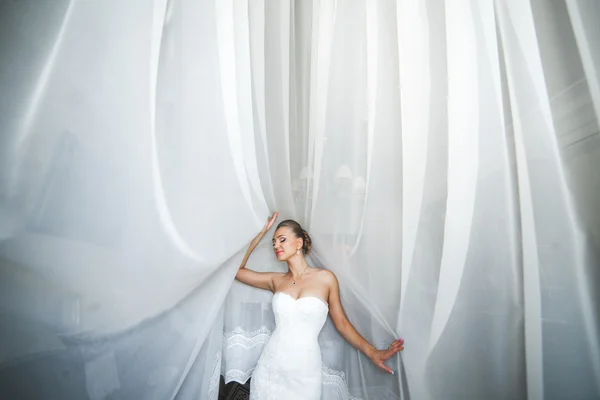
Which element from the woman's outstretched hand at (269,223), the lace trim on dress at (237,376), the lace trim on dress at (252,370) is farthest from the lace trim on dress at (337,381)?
the woman's outstretched hand at (269,223)

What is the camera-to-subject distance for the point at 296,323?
1.13 meters

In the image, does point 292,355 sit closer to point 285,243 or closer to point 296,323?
point 296,323

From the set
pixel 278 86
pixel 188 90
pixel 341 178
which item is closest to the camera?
pixel 188 90

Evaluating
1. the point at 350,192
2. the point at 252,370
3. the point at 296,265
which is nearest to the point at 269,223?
the point at 296,265

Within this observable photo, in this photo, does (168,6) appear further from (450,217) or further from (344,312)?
(344,312)

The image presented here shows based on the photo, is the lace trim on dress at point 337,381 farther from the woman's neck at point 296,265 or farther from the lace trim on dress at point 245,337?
the woman's neck at point 296,265

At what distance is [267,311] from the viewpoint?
1.27 metres

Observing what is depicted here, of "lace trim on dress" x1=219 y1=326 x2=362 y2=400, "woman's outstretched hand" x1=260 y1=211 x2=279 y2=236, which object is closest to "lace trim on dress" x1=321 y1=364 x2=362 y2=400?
"lace trim on dress" x1=219 y1=326 x2=362 y2=400

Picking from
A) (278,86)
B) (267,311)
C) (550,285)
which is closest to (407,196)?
(550,285)

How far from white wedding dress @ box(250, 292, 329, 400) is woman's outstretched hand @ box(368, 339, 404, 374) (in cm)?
26

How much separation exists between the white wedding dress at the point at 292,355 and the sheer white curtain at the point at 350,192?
22 cm

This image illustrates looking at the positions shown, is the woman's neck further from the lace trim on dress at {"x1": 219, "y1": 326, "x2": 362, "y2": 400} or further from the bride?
the lace trim on dress at {"x1": 219, "y1": 326, "x2": 362, "y2": 400}

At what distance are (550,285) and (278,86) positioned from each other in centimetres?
118

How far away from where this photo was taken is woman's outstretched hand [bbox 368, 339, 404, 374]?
88 cm
